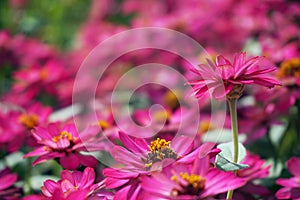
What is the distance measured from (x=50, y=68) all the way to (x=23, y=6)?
0.70 metres

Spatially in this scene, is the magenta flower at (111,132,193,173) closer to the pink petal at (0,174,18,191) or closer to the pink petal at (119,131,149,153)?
the pink petal at (119,131,149,153)

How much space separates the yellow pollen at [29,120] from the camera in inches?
44.3

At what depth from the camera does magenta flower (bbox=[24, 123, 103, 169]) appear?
87 cm

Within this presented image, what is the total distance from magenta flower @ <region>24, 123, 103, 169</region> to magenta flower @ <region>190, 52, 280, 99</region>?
21 centimetres

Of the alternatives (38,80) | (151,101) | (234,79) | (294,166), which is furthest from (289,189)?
(38,80)

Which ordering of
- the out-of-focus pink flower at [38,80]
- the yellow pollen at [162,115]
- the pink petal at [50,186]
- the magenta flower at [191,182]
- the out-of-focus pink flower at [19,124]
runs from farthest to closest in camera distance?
the out-of-focus pink flower at [38,80] < the yellow pollen at [162,115] < the out-of-focus pink flower at [19,124] < the pink petal at [50,186] < the magenta flower at [191,182]

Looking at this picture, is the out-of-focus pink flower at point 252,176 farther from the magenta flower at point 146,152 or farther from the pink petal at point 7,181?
the pink petal at point 7,181

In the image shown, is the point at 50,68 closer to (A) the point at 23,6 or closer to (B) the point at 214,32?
(B) the point at 214,32

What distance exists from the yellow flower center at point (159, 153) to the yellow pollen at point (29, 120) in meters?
Result: 0.39

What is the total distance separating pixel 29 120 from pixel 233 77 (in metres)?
0.51

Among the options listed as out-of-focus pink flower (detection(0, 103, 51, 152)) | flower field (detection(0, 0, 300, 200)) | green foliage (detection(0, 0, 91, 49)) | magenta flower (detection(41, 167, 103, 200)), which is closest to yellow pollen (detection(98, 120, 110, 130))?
flower field (detection(0, 0, 300, 200))

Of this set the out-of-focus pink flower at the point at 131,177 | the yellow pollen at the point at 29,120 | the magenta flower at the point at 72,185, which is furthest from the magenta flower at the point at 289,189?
the yellow pollen at the point at 29,120

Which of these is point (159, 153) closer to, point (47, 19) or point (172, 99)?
point (172, 99)

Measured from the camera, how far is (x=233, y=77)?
794mm
